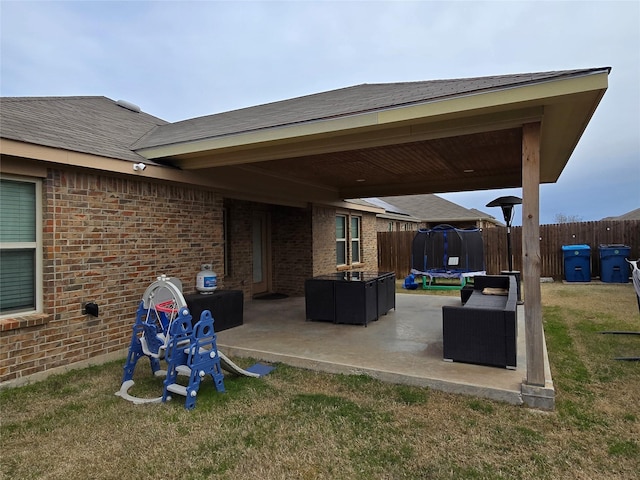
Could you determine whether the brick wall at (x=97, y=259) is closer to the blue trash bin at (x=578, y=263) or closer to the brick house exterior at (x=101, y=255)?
the brick house exterior at (x=101, y=255)

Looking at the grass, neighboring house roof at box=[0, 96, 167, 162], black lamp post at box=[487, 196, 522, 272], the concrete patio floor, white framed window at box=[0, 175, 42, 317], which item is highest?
neighboring house roof at box=[0, 96, 167, 162]

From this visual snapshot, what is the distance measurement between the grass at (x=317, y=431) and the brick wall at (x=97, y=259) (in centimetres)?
43

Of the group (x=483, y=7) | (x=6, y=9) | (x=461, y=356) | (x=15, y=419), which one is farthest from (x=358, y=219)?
(x=15, y=419)

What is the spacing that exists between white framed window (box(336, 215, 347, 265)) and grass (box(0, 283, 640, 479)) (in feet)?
25.4

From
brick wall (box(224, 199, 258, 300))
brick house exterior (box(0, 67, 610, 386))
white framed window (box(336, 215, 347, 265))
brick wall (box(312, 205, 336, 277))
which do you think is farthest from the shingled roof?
brick house exterior (box(0, 67, 610, 386))

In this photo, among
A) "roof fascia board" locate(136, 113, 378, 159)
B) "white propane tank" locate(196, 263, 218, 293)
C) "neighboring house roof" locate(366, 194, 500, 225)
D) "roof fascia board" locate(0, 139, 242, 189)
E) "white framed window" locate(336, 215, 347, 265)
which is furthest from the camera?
"neighboring house roof" locate(366, 194, 500, 225)

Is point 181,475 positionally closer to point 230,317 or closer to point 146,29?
point 230,317

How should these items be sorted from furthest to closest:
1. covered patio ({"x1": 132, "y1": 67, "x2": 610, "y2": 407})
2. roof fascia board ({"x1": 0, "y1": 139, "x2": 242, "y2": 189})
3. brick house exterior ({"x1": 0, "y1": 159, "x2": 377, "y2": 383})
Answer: brick house exterior ({"x1": 0, "y1": 159, "x2": 377, "y2": 383}) < roof fascia board ({"x1": 0, "y1": 139, "x2": 242, "y2": 189}) < covered patio ({"x1": 132, "y1": 67, "x2": 610, "y2": 407})

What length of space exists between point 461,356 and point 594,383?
54.6 inches

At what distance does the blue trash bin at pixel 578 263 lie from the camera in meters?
13.1

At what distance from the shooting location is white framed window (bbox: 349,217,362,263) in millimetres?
12992

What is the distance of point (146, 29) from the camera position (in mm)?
13898

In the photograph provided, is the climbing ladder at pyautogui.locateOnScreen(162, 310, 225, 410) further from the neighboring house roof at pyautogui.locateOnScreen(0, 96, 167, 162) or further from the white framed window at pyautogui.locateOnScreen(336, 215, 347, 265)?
the white framed window at pyautogui.locateOnScreen(336, 215, 347, 265)

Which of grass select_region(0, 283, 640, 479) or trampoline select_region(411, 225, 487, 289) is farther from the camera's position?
trampoline select_region(411, 225, 487, 289)
